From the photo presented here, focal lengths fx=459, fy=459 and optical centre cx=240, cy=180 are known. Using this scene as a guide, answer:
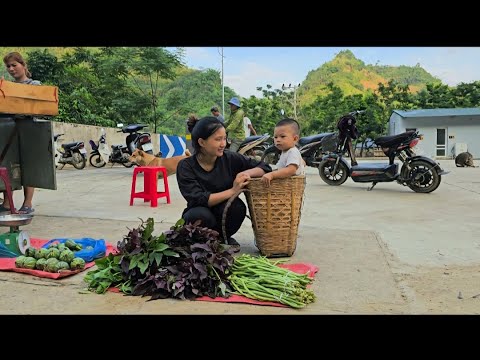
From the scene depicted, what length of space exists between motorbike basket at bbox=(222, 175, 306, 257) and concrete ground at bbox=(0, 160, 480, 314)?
214mm

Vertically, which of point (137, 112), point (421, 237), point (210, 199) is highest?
point (137, 112)

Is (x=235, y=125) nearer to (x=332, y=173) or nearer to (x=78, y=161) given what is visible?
(x=332, y=173)

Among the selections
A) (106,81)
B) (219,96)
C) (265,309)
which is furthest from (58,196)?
A: (219,96)

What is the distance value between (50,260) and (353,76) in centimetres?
8152

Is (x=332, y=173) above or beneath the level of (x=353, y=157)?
beneath

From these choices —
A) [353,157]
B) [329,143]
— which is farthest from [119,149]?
[353,157]

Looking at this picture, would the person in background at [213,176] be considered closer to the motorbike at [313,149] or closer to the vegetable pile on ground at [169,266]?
the vegetable pile on ground at [169,266]

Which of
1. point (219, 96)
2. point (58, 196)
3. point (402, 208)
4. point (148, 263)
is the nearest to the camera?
point (148, 263)

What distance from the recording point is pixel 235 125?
34.2 feet

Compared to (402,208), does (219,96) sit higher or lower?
higher

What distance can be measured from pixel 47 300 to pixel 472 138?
31667mm

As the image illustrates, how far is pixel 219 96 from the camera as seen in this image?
147 ft

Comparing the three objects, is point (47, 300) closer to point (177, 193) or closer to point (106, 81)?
point (177, 193)

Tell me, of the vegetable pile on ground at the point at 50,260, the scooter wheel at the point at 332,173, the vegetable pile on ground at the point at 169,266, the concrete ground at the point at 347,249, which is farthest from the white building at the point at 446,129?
the vegetable pile on ground at the point at 50,260
